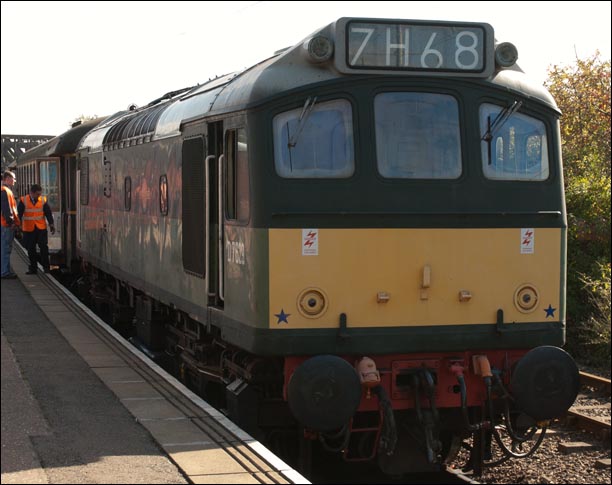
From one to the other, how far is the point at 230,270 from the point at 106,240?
23.6 ft

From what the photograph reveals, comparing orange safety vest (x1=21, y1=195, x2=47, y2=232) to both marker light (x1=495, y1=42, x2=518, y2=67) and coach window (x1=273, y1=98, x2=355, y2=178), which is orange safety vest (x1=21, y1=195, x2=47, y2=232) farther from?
marker light (x1=495, y1=42, x2=518, y2=67)

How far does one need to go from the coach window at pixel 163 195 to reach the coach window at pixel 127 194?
211cm

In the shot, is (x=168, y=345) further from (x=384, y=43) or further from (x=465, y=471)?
(x=384, y=43)

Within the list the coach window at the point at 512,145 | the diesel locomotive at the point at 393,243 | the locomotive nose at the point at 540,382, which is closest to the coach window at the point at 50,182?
the diesel locomotive at the point at 393,243

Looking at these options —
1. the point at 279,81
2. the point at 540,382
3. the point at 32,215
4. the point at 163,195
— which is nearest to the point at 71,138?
the point at 32,215

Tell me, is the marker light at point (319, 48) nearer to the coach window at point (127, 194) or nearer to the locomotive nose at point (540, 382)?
the locomotive nose at point (540, 382)

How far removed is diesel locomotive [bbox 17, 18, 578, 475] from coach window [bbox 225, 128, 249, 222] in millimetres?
24

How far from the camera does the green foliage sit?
17.9 meters

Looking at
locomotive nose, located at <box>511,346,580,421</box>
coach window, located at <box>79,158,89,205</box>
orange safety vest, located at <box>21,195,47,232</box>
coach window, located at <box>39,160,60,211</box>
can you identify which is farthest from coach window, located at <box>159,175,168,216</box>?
coach window, located at <box>39,160,60,211</box>

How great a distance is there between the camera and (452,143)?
7863 millimetres

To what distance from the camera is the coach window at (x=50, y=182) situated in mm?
21097

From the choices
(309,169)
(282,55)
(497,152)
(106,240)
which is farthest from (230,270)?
(106,240)

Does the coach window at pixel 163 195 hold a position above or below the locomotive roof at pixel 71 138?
below

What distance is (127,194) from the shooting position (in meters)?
13.1
